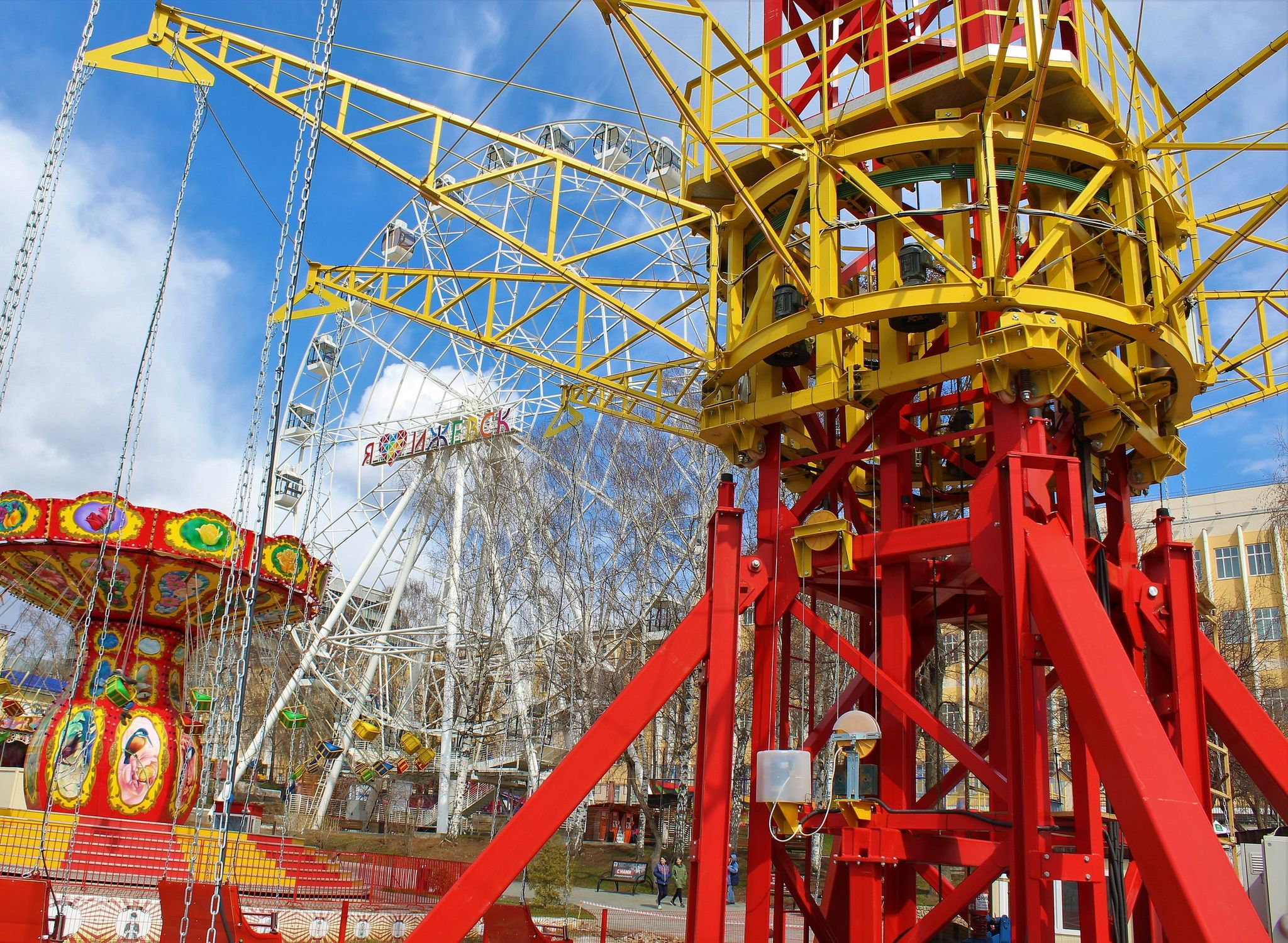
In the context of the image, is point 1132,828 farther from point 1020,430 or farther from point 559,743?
point 559,743

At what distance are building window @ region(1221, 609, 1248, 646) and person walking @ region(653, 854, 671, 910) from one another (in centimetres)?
1911

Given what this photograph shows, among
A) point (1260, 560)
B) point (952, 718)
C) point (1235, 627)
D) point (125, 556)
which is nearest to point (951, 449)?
point (125, 556)

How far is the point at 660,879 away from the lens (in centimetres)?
2766

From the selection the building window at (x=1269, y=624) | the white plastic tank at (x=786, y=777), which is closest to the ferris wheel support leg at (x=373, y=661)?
the white plastic tank at (x=786, y=777)

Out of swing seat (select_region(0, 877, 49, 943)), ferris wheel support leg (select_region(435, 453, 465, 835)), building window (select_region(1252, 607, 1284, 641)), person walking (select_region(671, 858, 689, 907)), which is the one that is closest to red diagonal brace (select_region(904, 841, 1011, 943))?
swing seat (select_region(0, 877, 49, 943))

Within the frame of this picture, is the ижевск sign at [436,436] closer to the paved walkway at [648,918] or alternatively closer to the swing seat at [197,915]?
the paved walkway at [648,918]

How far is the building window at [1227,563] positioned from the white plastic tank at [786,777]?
4802 centimetres

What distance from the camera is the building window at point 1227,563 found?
4962cm

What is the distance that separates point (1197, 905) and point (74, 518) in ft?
83.4

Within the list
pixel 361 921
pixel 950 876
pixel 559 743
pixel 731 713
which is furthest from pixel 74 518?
pixel 950 876

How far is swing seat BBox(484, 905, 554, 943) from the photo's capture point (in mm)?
11820

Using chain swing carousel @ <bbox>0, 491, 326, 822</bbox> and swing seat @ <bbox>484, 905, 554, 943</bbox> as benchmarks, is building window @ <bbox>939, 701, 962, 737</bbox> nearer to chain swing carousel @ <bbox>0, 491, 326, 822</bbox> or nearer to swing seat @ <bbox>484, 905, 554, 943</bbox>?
chain swing carousel @ <bbox>0, 491, 326, 822</bbox>

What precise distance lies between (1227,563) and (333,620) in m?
40.4

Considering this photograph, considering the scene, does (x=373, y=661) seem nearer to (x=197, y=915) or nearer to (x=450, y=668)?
(x=450, y=668)
